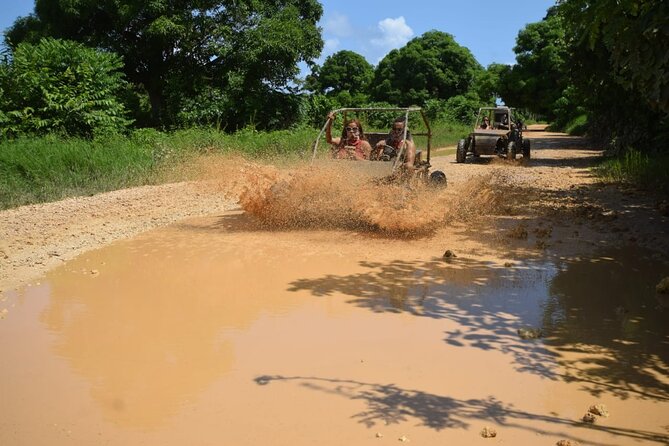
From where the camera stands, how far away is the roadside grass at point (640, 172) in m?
11.4

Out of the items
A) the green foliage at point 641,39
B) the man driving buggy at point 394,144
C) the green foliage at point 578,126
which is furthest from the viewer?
the green foliage at point 578,126

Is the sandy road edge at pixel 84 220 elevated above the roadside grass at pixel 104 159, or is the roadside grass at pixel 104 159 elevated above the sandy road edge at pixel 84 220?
the roadside grass at pixel 104 159

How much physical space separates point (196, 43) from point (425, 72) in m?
30.1

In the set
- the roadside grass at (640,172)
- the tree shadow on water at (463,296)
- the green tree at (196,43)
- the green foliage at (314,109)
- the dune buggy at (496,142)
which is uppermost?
the green tree at (196,43)

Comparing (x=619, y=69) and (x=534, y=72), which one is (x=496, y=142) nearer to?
(x=619, y=69)

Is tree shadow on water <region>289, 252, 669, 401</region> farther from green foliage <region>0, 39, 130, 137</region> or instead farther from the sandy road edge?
green foliage <region>0, 39, 130, 137</region>

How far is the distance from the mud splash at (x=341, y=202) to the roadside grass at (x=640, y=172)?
4.42 m

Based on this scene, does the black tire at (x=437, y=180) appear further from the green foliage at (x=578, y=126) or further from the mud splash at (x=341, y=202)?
the green foliage at (x=578, y=126)

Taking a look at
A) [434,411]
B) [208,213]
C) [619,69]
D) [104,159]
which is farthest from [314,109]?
[434,411]

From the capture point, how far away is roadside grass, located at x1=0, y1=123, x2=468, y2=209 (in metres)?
11.1

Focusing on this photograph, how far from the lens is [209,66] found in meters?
21.2

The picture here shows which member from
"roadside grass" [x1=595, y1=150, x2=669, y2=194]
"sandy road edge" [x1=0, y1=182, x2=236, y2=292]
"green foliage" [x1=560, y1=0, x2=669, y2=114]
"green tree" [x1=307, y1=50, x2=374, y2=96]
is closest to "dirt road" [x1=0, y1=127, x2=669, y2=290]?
"sandy road edge" [x1=0, y1=182, x2=236, y2=292]

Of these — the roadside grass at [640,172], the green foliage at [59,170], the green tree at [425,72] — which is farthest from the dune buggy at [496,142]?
the green tree at [425,72]

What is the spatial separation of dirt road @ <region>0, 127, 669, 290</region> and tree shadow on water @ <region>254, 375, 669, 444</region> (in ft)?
13.1
